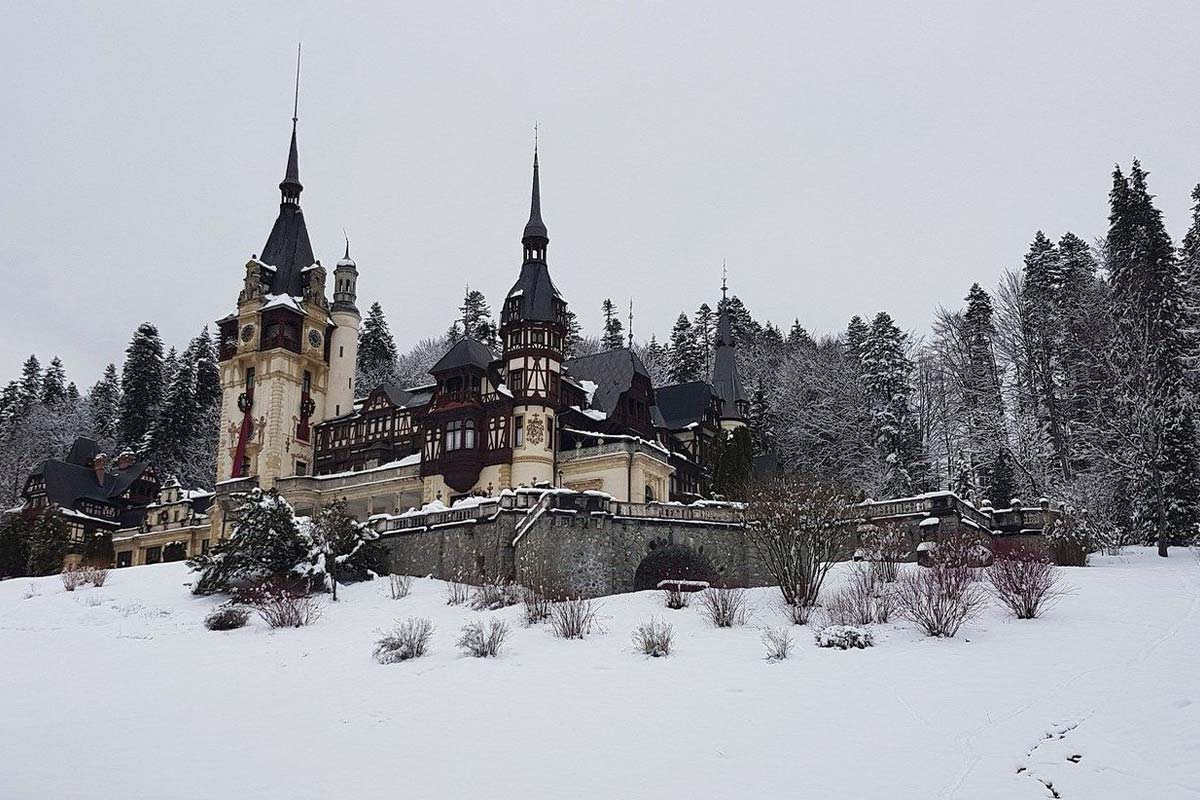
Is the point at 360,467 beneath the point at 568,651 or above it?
above

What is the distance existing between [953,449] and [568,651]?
39811mm

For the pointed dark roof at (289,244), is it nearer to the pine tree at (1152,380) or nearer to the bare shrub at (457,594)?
the bare shrub at (457,594)

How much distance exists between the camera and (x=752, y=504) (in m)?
34.9

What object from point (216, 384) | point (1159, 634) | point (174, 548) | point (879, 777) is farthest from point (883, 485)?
point (216, 384)

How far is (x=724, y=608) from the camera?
95.3ft

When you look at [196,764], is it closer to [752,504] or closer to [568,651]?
[568,651]

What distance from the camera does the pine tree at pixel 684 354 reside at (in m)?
80.1

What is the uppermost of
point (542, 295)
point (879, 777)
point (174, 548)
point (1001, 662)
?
point (542, 295)

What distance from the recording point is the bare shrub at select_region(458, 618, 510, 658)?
2673 cm

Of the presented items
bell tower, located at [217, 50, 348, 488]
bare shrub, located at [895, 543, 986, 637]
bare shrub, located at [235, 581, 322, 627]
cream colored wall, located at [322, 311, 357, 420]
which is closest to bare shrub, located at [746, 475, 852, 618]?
bare shrub, located at [895, 543, 986, 637]

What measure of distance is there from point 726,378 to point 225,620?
4033 cm

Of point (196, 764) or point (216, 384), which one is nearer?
point (196, 764)

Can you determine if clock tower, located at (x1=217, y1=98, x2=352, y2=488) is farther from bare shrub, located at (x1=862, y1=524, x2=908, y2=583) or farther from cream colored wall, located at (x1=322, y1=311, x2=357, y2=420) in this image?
bare shrub, located at (x1=862, y1=524, x2=908, y2=583)

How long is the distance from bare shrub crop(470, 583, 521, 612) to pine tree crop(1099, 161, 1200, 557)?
899 inches
